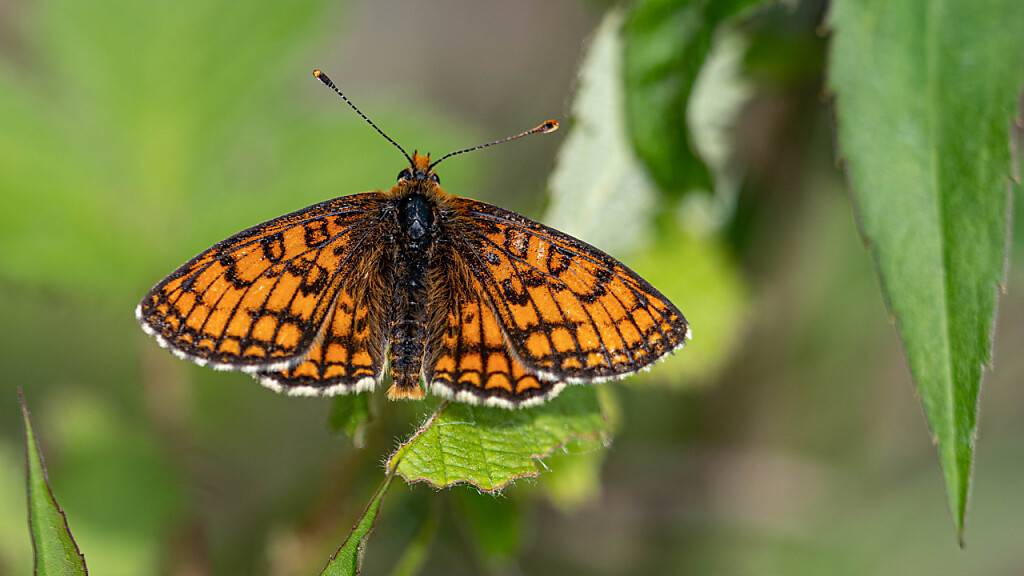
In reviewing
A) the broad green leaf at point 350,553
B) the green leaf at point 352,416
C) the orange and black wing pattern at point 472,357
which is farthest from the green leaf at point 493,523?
the broad green leaf at point 350,553

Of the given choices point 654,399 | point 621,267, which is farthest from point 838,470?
point 621,267

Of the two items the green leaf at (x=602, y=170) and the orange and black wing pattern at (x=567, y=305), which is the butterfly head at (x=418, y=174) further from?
the green leaf at (x=602, y=170)

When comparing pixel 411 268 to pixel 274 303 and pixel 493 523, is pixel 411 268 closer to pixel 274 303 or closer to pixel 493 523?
pixel 274 303

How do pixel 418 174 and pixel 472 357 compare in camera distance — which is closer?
pixel 472 357

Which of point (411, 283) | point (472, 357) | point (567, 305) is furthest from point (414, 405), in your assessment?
point (567, 305)

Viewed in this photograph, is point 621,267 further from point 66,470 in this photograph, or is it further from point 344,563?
point 66,470

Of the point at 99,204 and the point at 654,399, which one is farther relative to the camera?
the point at 654,399

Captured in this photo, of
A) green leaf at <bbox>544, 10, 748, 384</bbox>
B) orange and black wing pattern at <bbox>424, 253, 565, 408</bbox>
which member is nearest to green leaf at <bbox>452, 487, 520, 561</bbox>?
orange and black wing pattern at <bbox>424, 253, 565, 408</bbox>
